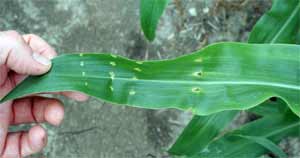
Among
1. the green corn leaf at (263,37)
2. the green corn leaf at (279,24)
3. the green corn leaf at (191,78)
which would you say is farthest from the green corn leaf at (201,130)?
the green corn leaf at (191,78)

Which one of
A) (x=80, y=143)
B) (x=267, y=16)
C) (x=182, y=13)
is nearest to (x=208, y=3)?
(x=182, y=13)

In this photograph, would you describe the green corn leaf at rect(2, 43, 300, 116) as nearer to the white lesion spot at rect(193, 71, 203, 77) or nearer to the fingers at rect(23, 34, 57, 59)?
the white lesion spot at rect(193, 71, 203, 77)

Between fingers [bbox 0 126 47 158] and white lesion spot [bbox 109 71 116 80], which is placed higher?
white lesion spot [bbox 109 71 116 80]

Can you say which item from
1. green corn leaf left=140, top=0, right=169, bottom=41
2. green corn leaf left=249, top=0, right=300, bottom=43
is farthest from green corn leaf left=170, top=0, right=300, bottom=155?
green corn leaf left=140, top=0, right=169, bottom=41

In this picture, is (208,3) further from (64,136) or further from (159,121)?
(64,136)

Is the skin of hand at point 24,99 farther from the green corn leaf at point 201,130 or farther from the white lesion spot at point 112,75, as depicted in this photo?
the green corn leaf at point 201,130

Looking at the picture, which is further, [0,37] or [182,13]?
[182,13]

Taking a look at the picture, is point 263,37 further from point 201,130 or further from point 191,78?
point 191,78
